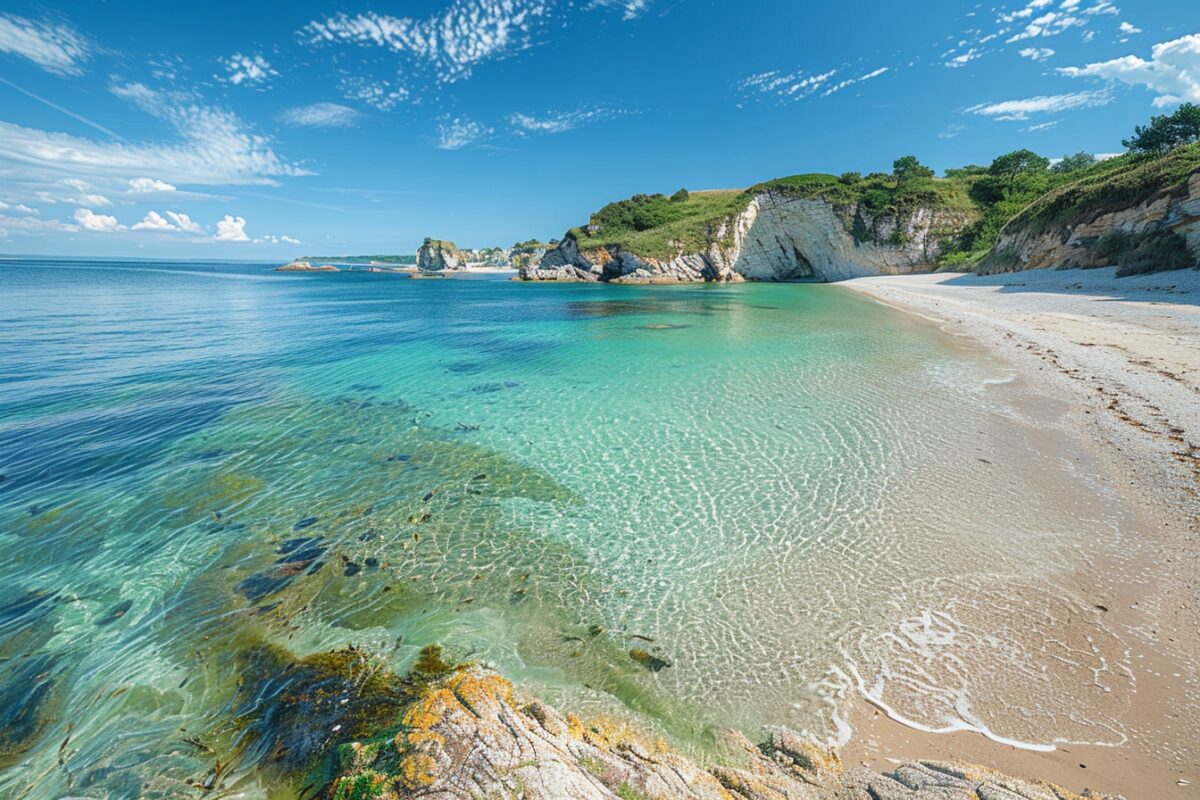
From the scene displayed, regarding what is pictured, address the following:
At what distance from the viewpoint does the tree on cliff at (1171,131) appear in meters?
40.0

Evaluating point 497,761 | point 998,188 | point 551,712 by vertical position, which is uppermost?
point 998,188

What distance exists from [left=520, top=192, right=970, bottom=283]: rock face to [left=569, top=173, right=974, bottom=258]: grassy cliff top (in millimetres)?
1066

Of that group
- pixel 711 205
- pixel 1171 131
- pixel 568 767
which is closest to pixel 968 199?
pixel 1171 131

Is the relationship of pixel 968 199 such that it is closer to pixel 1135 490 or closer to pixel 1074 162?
pixel 1074 162

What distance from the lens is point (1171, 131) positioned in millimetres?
40781

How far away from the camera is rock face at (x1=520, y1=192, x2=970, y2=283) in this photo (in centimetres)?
5881

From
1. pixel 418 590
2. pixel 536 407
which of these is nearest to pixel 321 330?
pixel 536 407

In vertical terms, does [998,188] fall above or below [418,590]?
above

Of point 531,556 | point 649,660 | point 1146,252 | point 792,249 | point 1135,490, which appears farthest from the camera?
point 792,249

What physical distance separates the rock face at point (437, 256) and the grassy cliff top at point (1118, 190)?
139 metres

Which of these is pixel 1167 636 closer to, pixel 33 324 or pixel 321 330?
pixel 321 330

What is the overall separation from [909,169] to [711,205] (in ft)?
102

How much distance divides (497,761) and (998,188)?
262 feet

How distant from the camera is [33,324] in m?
26.0
